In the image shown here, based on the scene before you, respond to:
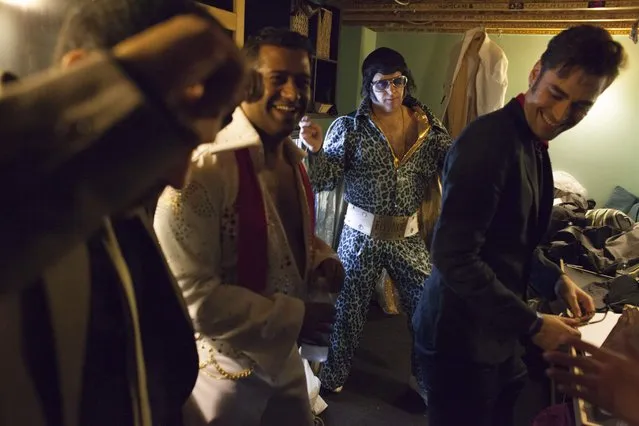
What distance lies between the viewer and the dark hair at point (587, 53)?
Result: 1.12 metres

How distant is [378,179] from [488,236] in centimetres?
127

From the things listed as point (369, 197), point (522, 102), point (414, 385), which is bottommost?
point (414, 385)

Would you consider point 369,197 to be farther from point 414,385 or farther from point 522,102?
point 522,102

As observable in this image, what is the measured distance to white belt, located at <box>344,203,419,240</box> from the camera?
2.45 meters

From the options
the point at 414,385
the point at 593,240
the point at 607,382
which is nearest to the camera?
the point at 607,382

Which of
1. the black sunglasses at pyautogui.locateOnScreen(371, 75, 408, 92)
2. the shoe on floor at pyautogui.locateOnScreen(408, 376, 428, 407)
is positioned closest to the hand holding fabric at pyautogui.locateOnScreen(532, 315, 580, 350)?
the shoe on floor at pyautogui.locateOnScreen(408, 376, 428, 407)

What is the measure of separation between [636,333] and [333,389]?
58.2 inches

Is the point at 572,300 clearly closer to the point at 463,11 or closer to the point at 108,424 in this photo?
the point at 108,424

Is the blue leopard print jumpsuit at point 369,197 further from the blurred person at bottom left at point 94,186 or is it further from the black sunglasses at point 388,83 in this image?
the blurred person at bottom left at point 94,186

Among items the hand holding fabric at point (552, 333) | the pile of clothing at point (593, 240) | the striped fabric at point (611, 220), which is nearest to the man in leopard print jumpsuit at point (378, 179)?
the pile of clothing at point (593, 240)

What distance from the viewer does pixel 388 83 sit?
2480 millimetres

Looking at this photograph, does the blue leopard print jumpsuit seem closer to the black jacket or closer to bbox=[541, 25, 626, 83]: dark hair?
the black jacket

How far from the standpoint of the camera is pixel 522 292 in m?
1.29

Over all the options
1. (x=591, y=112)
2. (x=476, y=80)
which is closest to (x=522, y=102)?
(x=476, y=80)
